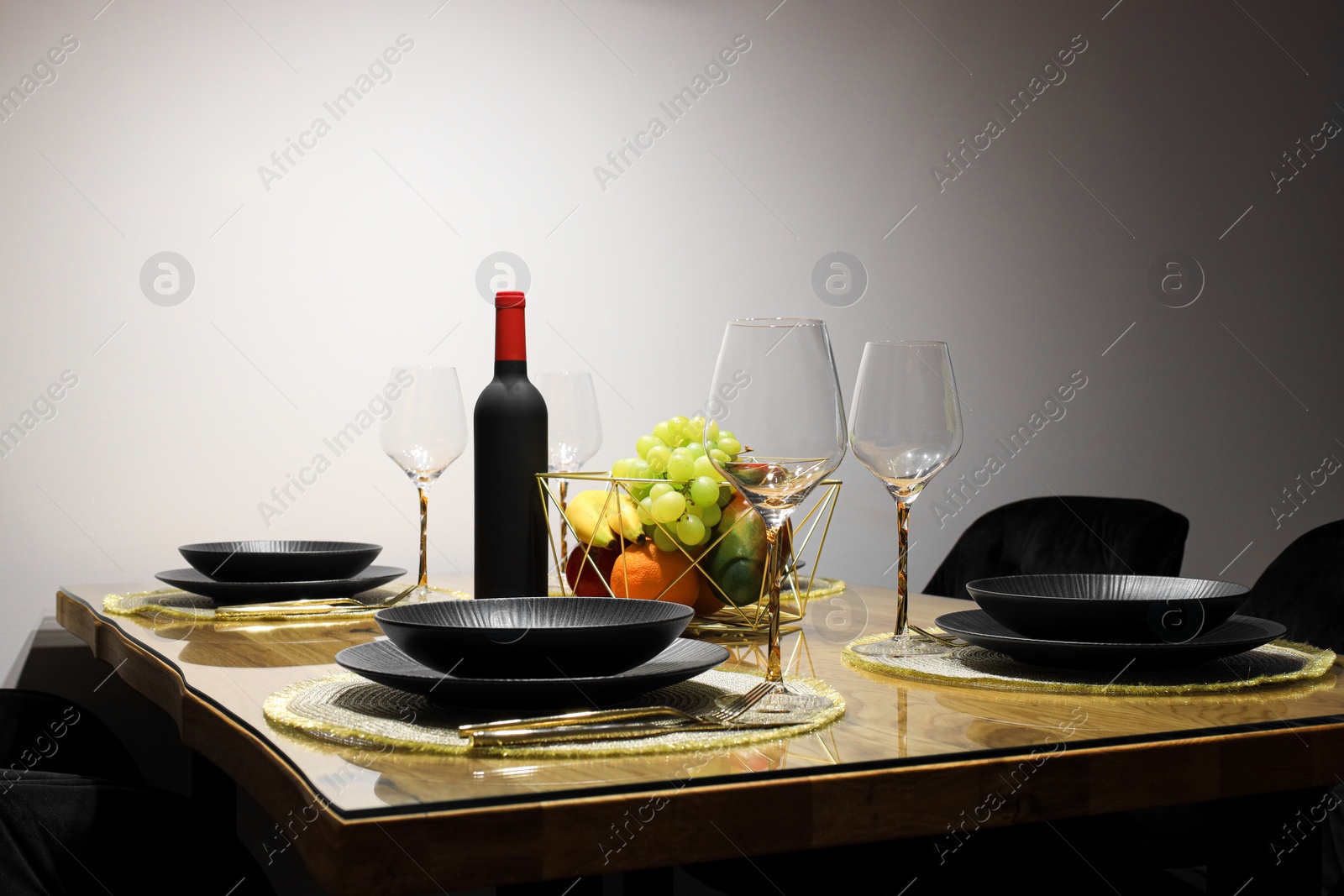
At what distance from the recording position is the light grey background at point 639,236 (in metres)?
2.00

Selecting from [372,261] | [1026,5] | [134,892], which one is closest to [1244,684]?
[134,892]

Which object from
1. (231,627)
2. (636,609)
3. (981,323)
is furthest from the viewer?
(981,323)

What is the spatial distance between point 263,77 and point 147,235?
37 centimetres

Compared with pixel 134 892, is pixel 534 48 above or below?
above

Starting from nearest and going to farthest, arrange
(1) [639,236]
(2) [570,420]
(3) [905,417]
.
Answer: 1. (3) [905,417]
2. (2) [570,420]
3. (1) [639,236]

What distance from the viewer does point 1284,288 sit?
10.8 ft

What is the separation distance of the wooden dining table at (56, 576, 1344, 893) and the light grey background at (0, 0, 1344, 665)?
4.22 feet

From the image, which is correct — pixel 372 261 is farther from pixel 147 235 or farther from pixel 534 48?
pixel 534 48

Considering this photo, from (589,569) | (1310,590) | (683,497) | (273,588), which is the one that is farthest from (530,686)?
(1310,590)

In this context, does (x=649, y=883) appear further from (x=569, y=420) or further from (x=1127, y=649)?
(x=569, y=420)

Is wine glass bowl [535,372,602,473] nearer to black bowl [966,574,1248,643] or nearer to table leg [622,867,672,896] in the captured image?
table leg [622,867,672,896]

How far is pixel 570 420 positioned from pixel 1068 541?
0.88m

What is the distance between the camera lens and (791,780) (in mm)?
602

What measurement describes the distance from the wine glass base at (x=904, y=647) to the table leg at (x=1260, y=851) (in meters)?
0.25
